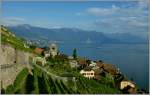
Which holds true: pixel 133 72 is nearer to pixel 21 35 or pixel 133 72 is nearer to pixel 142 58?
pixel 142 58

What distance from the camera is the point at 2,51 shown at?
18.8 feet

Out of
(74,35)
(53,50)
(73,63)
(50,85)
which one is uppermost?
(74,35)

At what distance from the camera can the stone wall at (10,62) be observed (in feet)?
18.8

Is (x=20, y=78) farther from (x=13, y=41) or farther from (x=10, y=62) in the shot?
(x=13, y=41)

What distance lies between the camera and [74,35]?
19.0 ft

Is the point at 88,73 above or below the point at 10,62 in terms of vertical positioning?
below

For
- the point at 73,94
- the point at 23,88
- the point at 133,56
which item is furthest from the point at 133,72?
the point at 23,88

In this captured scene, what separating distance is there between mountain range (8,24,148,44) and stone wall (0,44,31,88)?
0.53 ft

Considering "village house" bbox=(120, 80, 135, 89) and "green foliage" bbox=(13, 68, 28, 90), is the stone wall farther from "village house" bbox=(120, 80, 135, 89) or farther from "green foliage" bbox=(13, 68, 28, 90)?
"village house" bbox=(120, 80, 135, 89)

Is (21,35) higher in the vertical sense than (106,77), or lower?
higher

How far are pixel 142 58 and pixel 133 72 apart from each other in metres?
0.16

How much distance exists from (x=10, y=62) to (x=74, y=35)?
0.60 metres

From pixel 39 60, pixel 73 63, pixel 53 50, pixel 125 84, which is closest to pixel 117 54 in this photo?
pixel 125 84

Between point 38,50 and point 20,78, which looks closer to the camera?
point 20,78
